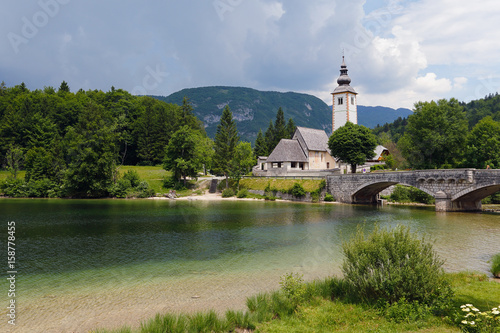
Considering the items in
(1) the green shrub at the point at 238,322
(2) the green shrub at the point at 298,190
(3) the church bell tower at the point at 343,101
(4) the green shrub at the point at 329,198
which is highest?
(3) the church bell tower at the point at 343,101

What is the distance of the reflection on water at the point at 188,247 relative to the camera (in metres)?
14.9

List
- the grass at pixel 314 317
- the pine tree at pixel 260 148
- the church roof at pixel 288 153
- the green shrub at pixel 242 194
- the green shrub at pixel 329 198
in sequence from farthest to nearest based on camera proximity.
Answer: the pine tree at pixel 260 148, the church roof at pixel 288 153, the green shrub at pixel 242 194, the green shrub at pixel 329 198, the grass at pixel 314 317

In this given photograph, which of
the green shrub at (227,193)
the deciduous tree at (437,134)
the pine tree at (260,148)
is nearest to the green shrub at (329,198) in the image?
the deciduous tree at (437,134)

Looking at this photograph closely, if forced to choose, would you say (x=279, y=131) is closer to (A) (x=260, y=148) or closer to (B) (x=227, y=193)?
(A) (x=260, y=148)

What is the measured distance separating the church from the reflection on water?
33231mm

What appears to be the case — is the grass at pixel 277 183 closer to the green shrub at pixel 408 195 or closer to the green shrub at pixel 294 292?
the green shrub at pixel 408 195

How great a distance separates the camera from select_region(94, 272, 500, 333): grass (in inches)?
325

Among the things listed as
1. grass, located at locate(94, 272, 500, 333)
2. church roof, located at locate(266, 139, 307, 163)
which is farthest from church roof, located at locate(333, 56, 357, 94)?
grass, located at locate(94, 272, 500, 333)

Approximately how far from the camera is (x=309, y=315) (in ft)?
30.3

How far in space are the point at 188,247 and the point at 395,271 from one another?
14.3 metres

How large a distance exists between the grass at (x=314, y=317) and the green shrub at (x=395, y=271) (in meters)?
0.53

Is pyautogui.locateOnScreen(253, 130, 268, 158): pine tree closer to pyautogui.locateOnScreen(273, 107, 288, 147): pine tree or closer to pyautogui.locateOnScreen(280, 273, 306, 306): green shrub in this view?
pyautogui.locateOnScreen(273, 107, 288, 147): pine tree

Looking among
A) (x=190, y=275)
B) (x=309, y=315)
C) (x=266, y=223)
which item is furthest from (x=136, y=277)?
(x=266, y=223)

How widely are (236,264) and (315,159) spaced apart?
57.9 meters
